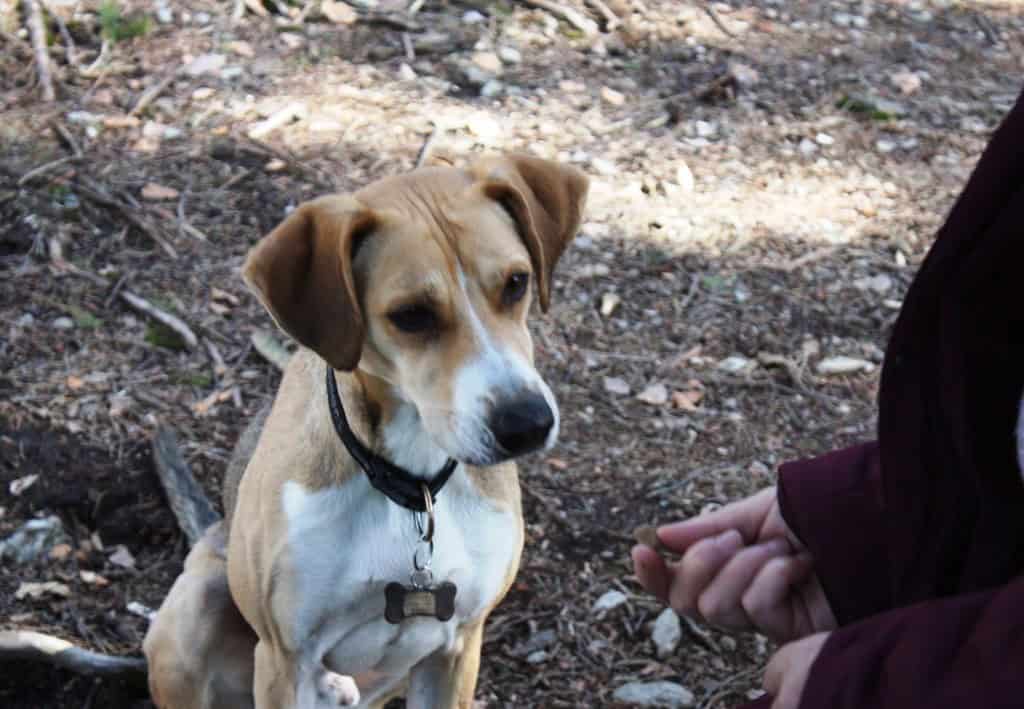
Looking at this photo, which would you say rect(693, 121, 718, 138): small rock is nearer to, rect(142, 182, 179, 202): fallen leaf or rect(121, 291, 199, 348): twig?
rect(142, 182, 179, 202): fallen leaf

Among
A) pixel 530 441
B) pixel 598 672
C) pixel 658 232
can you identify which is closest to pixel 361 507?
pixel 530 441

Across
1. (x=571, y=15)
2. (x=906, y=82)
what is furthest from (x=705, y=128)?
(x=906, y=82)

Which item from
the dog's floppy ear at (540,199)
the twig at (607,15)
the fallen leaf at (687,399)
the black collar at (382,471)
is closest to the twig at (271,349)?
the fallen leaf at (687,399)

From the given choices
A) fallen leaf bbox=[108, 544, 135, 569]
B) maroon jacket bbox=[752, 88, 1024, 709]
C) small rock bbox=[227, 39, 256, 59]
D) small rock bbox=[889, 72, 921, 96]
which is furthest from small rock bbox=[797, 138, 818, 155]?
maroon jacket bbox=[752, 88, 1024, 709]

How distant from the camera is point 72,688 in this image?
3.95 metres

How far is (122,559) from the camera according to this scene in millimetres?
4336

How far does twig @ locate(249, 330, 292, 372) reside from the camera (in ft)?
16.3

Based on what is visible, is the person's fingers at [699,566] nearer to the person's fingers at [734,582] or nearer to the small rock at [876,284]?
the person's fingers at [734,582]

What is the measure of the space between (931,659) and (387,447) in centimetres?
163

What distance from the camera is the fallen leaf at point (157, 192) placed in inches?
236

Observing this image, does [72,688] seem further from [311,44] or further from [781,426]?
[311,44]

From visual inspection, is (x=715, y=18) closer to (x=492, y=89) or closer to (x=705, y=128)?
(x=705, y=128)

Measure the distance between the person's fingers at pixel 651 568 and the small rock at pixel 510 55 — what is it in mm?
5144

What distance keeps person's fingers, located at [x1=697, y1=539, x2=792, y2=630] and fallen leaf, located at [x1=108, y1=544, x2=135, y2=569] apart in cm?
255
